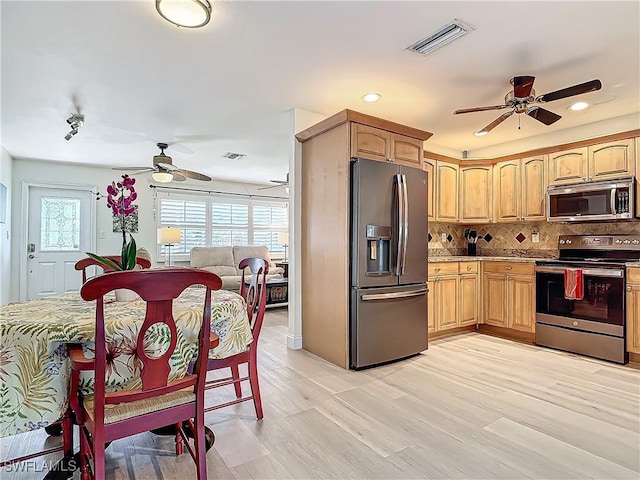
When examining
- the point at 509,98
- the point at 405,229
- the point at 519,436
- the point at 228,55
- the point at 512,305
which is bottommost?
the point at 519,436

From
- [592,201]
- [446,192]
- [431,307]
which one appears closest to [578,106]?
[592,201]

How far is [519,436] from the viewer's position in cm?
210

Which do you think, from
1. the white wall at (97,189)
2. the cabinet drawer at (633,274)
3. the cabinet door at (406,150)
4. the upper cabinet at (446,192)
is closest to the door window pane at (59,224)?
the white wall at (97,189)

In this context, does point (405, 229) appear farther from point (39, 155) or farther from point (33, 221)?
point (33, 221)


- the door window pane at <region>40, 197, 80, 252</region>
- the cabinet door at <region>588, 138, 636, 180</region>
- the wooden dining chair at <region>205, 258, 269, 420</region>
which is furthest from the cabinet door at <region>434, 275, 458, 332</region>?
the door window pane at <region>40, 197, 80, 252</region>

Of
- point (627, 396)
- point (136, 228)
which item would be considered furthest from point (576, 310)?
point (136, 228)

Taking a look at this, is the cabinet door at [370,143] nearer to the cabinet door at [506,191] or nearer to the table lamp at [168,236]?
the cabinet door at [506,191]

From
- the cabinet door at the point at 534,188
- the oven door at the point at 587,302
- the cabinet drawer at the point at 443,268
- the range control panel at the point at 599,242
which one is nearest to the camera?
the oven door at the point at 587,302

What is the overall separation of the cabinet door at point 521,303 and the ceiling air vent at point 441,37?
2.77 metres

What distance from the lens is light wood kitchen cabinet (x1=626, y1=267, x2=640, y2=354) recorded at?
3.29 meters

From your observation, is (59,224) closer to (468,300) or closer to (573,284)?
(468,300)

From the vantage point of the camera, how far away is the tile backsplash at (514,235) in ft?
13.4

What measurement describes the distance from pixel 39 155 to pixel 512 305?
6981 millimetres

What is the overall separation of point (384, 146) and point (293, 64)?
108cm
